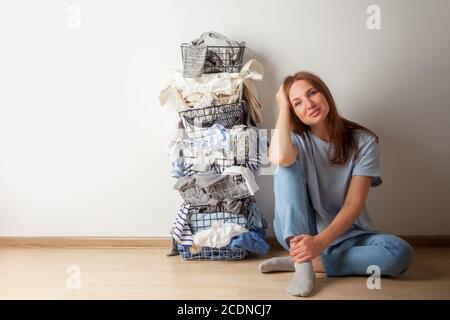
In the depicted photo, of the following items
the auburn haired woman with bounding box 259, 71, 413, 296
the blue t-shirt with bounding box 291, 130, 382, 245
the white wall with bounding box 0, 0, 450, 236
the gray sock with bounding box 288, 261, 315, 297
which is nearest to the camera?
the gray sock with bounding box 288, 261, 315, 297

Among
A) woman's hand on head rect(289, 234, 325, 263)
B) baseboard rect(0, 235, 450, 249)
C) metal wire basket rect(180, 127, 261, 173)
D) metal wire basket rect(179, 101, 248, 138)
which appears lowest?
baseboard rect(0, 235, 450, 249)

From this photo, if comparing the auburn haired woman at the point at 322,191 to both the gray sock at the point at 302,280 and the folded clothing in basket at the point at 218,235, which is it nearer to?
the gray sock at the point at 302,280

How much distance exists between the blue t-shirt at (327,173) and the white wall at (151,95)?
0.40 m

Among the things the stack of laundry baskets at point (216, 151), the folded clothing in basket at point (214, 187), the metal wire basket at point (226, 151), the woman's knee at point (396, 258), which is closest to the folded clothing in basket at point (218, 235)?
the stack of laundry baskets at point (216, 151)

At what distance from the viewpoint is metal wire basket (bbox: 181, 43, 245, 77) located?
7.79 ft

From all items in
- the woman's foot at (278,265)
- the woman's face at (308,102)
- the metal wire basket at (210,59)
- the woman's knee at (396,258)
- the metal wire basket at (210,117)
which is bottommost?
the woman's foot at (278,265)

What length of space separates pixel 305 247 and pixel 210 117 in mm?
703

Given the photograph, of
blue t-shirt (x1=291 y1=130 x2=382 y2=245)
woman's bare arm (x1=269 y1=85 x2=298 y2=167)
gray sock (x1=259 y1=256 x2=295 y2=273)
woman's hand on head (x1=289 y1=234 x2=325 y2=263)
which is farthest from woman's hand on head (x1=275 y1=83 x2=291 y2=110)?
gray sock (x1=259 y1=256 x2=295 y2=273)

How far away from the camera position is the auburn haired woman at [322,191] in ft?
6.72

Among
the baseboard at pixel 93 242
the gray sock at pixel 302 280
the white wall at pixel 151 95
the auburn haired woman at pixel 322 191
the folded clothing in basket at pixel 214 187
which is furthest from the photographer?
the baseboard at pixel 93 242

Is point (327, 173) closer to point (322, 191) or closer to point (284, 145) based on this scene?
point (322, 191)

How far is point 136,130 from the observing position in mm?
2611

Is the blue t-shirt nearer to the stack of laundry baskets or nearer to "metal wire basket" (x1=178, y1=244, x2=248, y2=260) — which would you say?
the stack of laundry baskets
